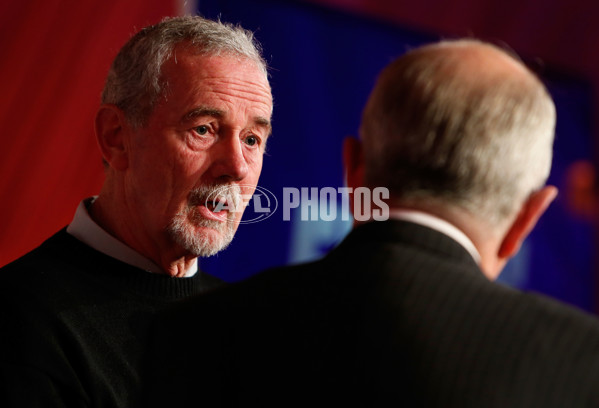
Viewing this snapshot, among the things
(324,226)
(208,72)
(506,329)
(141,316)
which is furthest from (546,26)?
(506,329)

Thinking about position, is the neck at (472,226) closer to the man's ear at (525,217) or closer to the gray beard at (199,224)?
the man's ear at (525,217)

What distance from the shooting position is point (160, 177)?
170 centimetres

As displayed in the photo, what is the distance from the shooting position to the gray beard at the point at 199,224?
1.68m

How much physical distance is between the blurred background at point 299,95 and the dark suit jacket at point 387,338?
4.33 feet

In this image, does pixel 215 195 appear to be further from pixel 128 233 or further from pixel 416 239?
pixel 416 239

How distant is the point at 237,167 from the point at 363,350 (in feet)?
3.05

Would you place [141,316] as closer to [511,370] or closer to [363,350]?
[363,350]

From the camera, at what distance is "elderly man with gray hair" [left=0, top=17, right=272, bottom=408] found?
63.0 inches

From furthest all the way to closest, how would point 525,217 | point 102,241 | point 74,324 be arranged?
point 102,241 → point 74,324 → point 525,217

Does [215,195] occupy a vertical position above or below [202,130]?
below

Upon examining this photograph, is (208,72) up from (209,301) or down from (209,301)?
up

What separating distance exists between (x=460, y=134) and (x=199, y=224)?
920mm

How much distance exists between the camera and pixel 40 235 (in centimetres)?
220

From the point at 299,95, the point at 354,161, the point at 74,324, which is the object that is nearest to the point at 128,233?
the point at 74,324
